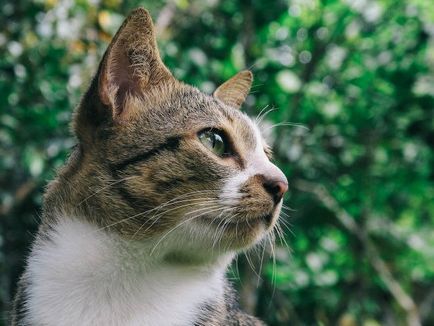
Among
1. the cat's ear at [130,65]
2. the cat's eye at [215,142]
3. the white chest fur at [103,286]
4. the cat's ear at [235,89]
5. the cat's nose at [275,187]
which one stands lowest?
the white chest fur at [103,286]

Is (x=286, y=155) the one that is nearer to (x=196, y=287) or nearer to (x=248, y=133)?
(x=248, y=133)

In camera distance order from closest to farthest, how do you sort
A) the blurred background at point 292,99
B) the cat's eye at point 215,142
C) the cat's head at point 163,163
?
the cat's head at point 163,163
the cat's eye at point 215,142
the blurred background at point 292,99

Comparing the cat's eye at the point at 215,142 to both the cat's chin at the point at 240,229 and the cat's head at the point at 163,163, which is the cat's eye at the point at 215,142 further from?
the cat's chin at the point at 240,229

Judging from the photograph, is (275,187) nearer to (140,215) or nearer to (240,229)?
(240,229)

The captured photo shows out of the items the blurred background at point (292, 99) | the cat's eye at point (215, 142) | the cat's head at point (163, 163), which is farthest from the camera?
the blurred background at point (292, 99)

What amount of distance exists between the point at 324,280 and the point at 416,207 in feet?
5.98

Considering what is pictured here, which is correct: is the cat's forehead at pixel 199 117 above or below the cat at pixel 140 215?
above

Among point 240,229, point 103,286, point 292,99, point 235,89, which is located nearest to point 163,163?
point 240,229

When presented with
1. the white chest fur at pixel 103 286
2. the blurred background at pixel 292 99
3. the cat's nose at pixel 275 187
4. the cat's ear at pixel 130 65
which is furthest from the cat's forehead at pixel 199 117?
the blurred background at pixel 292 99

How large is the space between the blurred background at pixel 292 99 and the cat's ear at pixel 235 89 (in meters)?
0.62

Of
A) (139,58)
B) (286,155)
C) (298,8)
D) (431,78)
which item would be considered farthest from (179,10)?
(139,58)

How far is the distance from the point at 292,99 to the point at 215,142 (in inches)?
87.7

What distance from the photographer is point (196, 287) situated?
7.68 ft

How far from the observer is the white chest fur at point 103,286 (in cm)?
220
